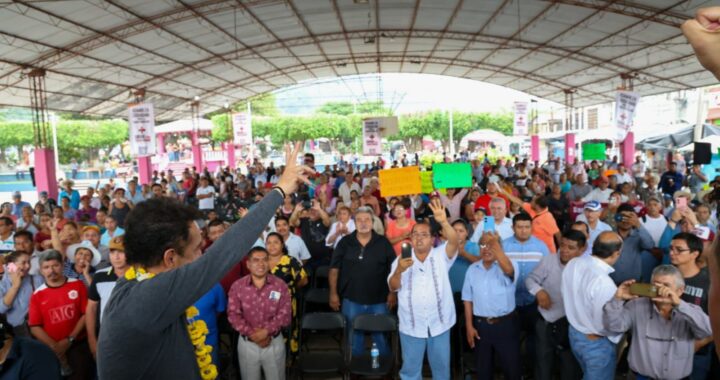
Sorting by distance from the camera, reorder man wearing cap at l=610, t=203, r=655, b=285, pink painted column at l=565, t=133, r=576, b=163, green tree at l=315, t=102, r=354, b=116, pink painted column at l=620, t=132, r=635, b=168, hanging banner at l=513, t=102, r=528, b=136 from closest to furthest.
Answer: man wearing cap at l=610, t=203, r=655, b=285 → pink painted column at l=620, t=132, r=635, b=168 → hanging banner at l=513, t=102, r=528, b=136 → pink painted column at l=565, t=133, r=576, b=163 → green tree at l=315, t=102, r=354, b=116

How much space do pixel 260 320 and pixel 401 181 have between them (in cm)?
215

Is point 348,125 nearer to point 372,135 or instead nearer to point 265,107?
point 265,107

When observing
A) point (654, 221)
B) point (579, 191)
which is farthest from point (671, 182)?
point (654, 221)

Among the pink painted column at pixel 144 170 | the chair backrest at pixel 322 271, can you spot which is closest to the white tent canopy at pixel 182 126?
the pink painted column at pixel 144 170

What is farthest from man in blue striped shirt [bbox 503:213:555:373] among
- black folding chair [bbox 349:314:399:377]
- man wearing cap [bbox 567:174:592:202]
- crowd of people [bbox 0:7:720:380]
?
man wearing cap [bbox 567:174:592:202]

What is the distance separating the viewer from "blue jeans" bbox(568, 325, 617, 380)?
329 cm

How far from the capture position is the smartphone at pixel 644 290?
273 cm

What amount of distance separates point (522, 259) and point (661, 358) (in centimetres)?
146

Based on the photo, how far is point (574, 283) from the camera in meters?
3.37

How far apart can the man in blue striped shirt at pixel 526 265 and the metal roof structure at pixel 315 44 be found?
32.4ft

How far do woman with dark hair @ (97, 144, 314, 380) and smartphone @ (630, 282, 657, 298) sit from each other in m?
2.26

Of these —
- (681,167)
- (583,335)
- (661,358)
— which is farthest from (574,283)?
(681,167)

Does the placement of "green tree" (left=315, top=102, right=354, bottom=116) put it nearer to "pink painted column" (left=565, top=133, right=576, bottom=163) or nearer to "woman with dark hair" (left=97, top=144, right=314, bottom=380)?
"pink painted column" (left=565, top=133, right=576, bottom=163)

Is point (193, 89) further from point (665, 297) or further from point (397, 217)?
point (665, 297)
